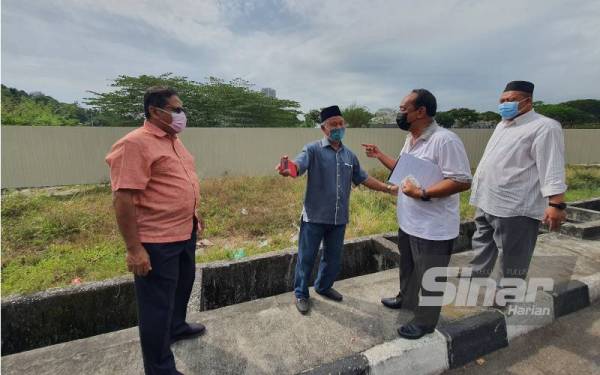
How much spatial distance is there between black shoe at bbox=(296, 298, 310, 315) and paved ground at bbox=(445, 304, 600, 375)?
112 centimetres

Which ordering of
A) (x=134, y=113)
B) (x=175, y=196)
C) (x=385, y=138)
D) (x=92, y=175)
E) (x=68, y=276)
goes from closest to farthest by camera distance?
1. (x=175, y=196)
2. (x=68, y=276)
3. (x=92, y=175)
4. (x=385, y=138)
5. (x=134, y=113)

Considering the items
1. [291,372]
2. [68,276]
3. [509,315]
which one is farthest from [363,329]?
[68,276]

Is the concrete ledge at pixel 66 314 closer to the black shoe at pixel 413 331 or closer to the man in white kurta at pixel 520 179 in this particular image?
the black shoe at pixel 413 331

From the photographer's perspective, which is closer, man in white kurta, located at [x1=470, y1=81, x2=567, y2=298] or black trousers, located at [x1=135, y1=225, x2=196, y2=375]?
black trousers, located at [x1=135, y1=225, x2=196, y2=375]

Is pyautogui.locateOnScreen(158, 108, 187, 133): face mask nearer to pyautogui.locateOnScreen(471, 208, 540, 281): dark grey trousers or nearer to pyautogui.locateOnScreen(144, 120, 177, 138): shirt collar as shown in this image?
pyautogui.locateOnScreen(144, 120, 177, 138): shirt collar

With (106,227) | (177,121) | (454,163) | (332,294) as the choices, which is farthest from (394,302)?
(106,227)

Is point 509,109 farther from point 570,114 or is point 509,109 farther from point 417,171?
point 570,114

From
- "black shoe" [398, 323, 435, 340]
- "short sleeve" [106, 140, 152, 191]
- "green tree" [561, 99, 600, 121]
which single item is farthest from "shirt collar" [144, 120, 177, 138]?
Result: "green tree" [561, 99, 600, 121]

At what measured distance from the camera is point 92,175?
10297 millimetres

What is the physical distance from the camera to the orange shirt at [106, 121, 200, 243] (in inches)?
65.4

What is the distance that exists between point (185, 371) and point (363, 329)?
4.26 feet

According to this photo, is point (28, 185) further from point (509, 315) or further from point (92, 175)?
point (509, 315)

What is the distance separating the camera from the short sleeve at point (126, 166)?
1.65 meters

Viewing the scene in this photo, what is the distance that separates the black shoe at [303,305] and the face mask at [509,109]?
7.30 ft
